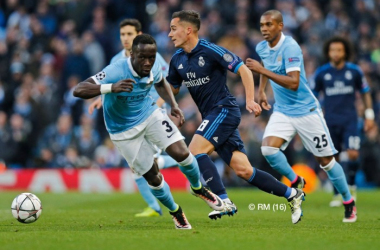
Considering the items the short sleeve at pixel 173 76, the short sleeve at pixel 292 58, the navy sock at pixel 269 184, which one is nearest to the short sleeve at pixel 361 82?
the short sleeve at pixel 292 58

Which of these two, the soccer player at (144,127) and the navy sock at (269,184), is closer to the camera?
the soccer player at (144,127)

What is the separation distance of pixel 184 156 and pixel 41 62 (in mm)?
13318

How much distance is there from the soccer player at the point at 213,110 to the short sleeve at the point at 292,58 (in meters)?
0.88

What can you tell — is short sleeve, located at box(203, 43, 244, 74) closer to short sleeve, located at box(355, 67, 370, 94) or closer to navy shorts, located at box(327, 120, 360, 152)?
short sleeve, located at box(355, 67, 370, 94)

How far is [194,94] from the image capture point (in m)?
9.48

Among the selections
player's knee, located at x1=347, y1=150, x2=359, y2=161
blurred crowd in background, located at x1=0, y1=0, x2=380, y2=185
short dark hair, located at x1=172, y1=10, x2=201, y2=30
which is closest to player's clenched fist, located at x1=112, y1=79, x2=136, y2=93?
short dark hair, located at x1=172, y1=10, x2=201, y2=30

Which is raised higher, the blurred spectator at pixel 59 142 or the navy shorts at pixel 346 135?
the navy shorts at pixel 346 135

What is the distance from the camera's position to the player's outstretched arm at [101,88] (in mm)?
7758

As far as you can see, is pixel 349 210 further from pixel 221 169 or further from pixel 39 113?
pixel 39 113

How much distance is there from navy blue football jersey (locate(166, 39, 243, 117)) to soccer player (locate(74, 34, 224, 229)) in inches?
24.2

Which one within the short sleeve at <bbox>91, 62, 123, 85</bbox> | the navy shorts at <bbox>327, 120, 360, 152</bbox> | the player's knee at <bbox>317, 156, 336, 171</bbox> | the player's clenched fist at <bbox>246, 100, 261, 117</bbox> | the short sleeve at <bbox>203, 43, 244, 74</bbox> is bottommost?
the navy shorts at <bbox>327, 120, 360, 152</bbox>

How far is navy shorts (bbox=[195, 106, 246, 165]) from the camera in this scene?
9.12 meters

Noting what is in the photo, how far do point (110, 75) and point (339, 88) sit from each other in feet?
20.6

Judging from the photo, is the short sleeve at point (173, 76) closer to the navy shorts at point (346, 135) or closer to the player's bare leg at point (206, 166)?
the player's bare leg at point (206, 166)
